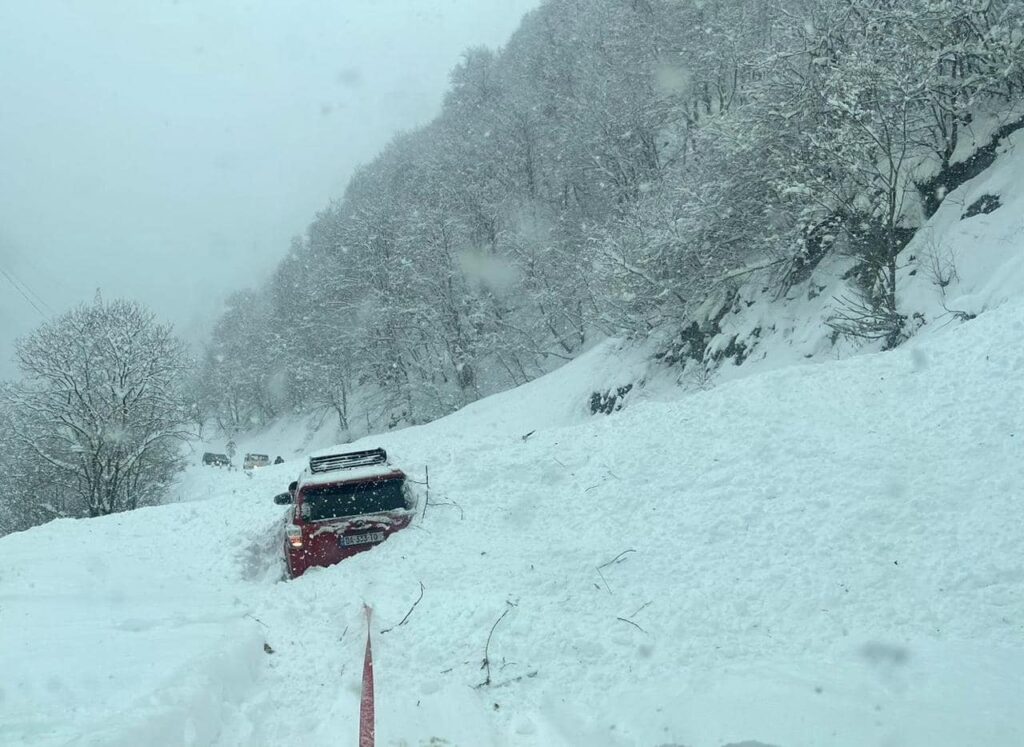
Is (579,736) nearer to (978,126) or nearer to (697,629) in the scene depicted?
(697,629)

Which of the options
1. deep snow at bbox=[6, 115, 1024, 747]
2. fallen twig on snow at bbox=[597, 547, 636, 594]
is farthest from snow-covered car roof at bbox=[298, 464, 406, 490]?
fallen twig on snow at bbox=[597, 547, 636, 594]

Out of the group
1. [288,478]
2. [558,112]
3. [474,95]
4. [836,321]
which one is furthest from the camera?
[474,95]

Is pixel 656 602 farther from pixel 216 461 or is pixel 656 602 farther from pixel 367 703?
pixel 216 461

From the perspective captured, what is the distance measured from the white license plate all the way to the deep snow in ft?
0.58

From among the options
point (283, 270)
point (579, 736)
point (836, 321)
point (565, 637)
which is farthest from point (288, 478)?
point (283, 270)

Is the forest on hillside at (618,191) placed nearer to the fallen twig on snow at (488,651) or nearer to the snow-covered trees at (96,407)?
the fallen twig on snow at (488,651)

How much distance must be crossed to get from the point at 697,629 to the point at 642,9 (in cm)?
3916

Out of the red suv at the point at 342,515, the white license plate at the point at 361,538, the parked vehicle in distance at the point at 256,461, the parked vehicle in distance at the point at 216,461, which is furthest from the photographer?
the parked vehicle in distance at the point at 216,461

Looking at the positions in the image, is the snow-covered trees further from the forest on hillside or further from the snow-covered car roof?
the snow-covered car roof

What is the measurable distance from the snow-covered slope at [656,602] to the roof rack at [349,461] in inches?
34.0

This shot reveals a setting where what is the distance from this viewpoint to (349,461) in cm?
1108

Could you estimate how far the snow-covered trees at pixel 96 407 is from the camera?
29781 millimetres

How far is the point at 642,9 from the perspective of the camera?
3859 centimetres

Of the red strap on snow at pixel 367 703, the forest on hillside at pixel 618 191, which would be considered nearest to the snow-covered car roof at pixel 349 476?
the red strap on snow at pixel 367 703
